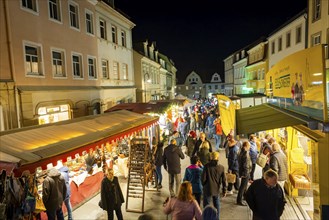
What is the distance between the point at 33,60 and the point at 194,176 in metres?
9.68

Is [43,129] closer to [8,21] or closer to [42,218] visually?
[42,218]

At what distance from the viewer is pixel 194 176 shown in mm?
7129

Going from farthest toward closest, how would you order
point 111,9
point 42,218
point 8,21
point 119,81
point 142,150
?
point 119,81 < point 111,9 < point 8,21 < point 142,150 < point 42,218

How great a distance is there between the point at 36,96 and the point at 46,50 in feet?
8.27

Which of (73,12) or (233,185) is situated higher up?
(73,12)

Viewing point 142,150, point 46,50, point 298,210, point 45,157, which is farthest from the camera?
point 46,50

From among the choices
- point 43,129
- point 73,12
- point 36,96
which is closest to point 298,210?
point 43,129

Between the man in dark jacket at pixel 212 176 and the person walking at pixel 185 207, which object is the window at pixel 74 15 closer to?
the man in dark jacket at pixel 212 176

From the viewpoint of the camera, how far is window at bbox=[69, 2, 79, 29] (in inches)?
611

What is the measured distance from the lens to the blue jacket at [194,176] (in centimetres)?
704

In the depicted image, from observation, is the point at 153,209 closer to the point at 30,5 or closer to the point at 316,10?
the point at 30,5

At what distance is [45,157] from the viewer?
5660 millimetres

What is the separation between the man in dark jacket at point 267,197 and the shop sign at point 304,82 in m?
1.54

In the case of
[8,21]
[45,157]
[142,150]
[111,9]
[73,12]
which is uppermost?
[111,9]
